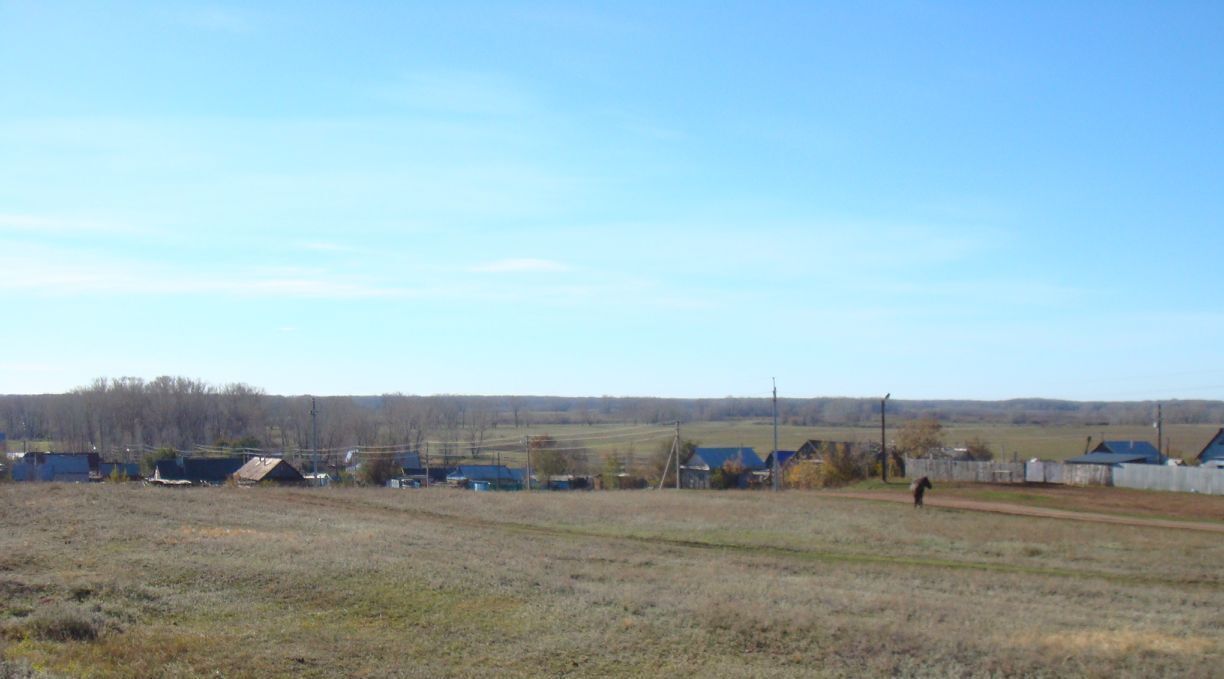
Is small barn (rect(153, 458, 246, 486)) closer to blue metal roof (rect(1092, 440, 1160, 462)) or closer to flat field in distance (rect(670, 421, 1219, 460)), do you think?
flat field in distance (rect(670, 421, 1219, 460))

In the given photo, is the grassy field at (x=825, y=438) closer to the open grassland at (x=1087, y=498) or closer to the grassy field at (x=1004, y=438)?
the grassy field at (x=1004, y=438)

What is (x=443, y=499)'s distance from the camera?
145 ft

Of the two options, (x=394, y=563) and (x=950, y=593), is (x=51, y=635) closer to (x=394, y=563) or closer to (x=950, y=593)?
(x=394, y=563)

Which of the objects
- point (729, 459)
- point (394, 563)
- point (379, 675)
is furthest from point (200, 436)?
point (379, 675)

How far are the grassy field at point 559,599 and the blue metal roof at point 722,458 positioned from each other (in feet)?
178

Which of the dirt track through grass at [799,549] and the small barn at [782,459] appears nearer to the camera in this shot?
the dirt track through grass at [799,549]

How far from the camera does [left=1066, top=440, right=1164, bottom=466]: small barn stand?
249ft

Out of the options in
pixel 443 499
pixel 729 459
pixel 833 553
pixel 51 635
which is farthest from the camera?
pixel 729 459

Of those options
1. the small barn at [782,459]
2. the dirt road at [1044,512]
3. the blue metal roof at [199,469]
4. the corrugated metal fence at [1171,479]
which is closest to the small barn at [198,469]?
the blue metal roof at [199,469]

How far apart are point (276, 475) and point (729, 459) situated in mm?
38660

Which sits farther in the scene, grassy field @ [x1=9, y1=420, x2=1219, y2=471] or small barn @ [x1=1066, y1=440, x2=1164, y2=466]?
grassy field @ [x1=9, y1=420, x2=1219, y2=471]

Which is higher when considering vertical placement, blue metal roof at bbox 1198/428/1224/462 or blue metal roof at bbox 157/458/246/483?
blue metal roof at bbox 1198/428/1224/462

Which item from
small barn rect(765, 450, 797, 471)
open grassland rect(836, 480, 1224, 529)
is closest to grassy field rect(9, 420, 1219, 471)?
small barn rect(765, 450, 797, 471)

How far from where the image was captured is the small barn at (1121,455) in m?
75.9
